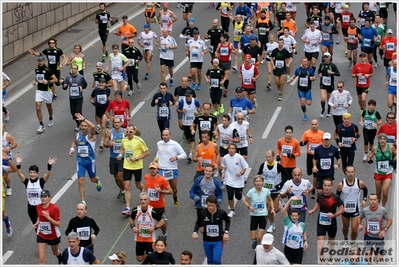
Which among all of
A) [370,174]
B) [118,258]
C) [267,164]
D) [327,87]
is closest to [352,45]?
[327,87]

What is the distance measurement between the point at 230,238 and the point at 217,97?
6187 mm

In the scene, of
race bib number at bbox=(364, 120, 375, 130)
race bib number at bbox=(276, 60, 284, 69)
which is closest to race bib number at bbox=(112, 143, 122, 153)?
race bib number at bbox=(364, 120, 375, 130)

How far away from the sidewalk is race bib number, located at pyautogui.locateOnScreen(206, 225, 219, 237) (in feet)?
37.1

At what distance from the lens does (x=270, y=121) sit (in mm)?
23844

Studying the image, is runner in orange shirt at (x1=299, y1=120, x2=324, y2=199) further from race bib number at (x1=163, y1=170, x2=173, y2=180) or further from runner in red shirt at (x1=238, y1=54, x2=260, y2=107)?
runner in red shirt at (x1=238, y1=54, x2=260, y2=107)

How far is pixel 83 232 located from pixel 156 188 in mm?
1875

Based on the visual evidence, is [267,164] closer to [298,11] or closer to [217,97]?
[217,97]

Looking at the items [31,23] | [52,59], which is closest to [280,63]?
[52,59]

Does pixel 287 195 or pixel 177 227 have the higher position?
pixel 287 195

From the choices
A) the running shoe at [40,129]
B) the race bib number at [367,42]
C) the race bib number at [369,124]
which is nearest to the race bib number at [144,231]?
the race bib number at [369,124]

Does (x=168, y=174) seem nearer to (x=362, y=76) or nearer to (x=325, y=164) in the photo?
(x=325, y=164)

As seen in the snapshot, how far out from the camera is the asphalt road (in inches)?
699

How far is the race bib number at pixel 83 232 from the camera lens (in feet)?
52.3

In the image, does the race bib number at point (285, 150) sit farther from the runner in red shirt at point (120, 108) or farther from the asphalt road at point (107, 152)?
the runner in red shirt at point (120, 108)
